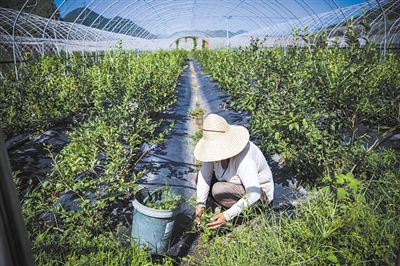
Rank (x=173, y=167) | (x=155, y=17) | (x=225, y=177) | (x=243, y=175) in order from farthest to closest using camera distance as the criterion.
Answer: (x=155, y=17), (x=173, y=167), (x=225, y=177), (x=243, y=175)

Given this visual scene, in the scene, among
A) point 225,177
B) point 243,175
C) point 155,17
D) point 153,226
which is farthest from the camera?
point 155,17

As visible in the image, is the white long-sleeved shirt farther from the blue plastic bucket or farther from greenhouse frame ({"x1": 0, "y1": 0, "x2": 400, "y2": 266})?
the blue plastic bucket

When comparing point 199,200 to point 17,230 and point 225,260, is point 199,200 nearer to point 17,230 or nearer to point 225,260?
point 225,260

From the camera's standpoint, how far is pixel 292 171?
3.33m

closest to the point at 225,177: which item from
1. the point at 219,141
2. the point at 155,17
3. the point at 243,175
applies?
the point at 243,175

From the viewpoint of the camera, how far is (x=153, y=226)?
2.13 metres

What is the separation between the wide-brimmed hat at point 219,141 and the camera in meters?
2.25

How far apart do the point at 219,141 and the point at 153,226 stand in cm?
78

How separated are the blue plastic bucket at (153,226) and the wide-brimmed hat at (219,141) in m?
0.45

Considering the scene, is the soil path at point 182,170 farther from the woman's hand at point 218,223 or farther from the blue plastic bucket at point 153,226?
the woman's hand at point 218,223

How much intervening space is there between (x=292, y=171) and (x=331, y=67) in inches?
50.7

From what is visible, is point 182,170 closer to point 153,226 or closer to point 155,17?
point 153,226

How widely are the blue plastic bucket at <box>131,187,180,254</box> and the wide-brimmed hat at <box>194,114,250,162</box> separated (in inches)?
17.8

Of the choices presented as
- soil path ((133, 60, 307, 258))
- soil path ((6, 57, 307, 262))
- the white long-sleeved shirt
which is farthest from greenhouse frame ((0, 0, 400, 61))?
the white long-sleeved shirt
